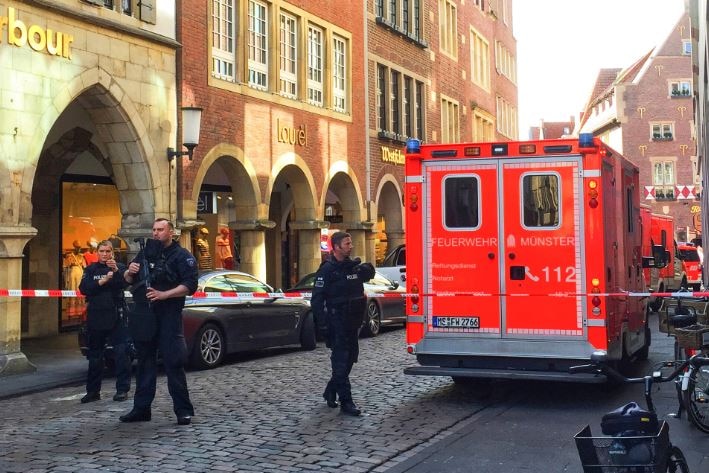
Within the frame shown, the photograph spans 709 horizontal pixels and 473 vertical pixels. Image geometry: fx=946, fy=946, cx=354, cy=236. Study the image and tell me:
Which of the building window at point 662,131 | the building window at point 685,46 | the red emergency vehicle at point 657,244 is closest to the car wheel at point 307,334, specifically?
the red emergency vehicle at point 657,244

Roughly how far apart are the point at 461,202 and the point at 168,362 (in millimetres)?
3452

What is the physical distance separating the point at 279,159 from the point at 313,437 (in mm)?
14172

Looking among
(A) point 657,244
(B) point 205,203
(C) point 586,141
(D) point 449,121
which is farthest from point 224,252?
(D) point 449,121

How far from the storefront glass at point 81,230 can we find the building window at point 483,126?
70.8 ft

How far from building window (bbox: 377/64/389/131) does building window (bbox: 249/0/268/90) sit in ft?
22.9

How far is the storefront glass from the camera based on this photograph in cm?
1870

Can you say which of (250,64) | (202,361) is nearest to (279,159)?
(250,64)

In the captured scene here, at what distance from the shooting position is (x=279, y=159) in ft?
70.8

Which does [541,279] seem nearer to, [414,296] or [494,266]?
[494,266]

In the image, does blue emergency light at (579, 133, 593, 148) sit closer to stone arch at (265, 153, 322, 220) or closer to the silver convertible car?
the silver convertible car

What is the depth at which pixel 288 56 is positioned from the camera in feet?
73.6

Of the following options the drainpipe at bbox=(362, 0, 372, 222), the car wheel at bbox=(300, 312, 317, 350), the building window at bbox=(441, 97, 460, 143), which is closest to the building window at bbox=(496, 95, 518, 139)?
the building window at bbox=(441, 97, 460, 143)

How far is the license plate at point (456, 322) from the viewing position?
968 centimetres

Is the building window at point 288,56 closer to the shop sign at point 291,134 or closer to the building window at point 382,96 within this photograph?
the shop sign at point 291,134
